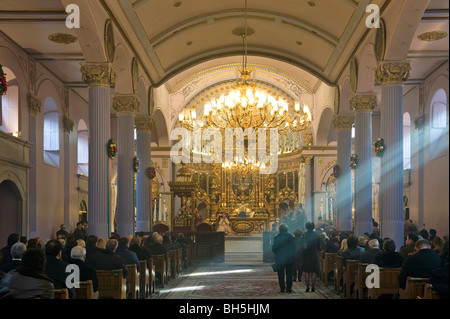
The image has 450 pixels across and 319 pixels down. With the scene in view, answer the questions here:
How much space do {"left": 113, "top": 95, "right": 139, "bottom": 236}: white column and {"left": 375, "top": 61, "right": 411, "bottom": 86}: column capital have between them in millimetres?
7511

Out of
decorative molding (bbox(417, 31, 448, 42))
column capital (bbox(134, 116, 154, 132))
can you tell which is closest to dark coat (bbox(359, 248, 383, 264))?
decorative molding (bbox(417, 31, 448, 42))

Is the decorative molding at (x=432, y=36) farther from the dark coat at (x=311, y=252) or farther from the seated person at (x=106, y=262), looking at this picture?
the seated person at (x=106, y=262)

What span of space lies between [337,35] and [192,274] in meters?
8.00

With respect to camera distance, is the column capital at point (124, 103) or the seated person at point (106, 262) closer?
the seated person at point (106, 262)

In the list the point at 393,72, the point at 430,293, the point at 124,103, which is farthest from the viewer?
the point at 124,103

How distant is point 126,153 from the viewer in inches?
Answer: 669

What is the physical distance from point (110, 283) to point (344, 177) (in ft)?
41.0

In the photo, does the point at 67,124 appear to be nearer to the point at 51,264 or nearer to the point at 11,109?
the point at 11,109

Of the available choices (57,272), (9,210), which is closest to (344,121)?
(9,210)

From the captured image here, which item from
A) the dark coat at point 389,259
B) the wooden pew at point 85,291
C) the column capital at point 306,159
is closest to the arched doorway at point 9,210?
the wooden pew at point 85,291

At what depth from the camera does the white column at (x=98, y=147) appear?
40.7 ft

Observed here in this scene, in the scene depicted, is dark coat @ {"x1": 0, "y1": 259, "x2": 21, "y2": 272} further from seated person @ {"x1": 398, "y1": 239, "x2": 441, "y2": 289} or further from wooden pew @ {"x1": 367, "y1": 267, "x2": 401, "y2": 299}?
wooden pew @ {"x1": 367, "y1": 267, "x2": 401, "y2": 299}

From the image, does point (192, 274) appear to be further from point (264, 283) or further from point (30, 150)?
point (30, 150)
